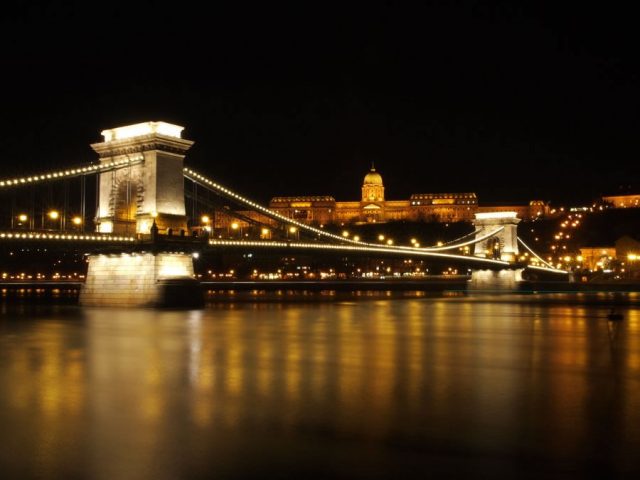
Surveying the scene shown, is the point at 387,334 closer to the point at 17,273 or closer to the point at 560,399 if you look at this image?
the point at 560,399

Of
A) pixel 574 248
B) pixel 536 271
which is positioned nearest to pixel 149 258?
pixel 536 271

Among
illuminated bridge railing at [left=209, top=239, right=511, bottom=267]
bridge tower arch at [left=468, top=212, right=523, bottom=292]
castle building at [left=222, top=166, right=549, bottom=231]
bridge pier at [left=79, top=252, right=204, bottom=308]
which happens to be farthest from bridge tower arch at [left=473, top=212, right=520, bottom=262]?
castle building at [left=222, top=166, right=549, bottom=231]

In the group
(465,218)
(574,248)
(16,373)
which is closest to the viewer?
(16,373)

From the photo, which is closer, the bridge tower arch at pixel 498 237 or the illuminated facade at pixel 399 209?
the bridge tower arch at pixel 498 237

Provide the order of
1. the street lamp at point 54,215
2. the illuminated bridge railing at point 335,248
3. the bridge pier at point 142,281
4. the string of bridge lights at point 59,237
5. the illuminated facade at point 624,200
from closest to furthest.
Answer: the string of bridge lights at point 59,237, the street lamp at point 54,215, the bridge pier at point 142,281, the illuminated bridge railing at point 335,248, the illuminated facade at point 624,200

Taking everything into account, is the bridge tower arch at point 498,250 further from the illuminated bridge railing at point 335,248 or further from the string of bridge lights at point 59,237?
the string of bridge lights at point 59,237

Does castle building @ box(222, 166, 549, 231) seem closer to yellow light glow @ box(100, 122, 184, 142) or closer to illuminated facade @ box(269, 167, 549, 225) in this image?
illuminated facade @ box(269, 167, 549, 225)

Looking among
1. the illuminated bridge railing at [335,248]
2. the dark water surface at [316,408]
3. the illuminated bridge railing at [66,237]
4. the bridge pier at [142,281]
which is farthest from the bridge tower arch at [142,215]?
the dark water surface at [316,408]
